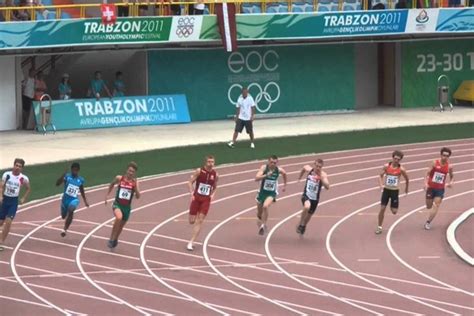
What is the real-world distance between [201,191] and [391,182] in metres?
3.48

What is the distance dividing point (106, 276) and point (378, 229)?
571cm

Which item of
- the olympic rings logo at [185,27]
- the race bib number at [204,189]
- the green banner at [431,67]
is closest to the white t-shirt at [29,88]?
the olympic rings logo at [185,27]

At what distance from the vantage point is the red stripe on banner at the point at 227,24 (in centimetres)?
3709

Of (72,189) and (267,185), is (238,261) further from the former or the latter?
(72,189)

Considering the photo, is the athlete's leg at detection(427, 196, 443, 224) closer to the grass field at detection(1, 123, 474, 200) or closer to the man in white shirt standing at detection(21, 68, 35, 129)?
the grass field at detection(1, 123, 474, 200)

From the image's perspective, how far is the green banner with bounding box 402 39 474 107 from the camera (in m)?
43.4

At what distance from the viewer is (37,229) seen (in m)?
21.9

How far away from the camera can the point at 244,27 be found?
37.8m

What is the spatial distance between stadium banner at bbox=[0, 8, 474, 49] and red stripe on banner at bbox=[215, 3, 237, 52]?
0.72ft

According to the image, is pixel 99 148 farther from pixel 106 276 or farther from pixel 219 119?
pixel 106 276

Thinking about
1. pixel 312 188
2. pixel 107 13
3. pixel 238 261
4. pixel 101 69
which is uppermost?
pixel 107 13

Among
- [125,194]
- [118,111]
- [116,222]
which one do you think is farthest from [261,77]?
[116,222]

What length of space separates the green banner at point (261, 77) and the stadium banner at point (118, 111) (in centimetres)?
71

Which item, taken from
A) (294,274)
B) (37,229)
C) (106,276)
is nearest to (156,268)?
(106,276)
